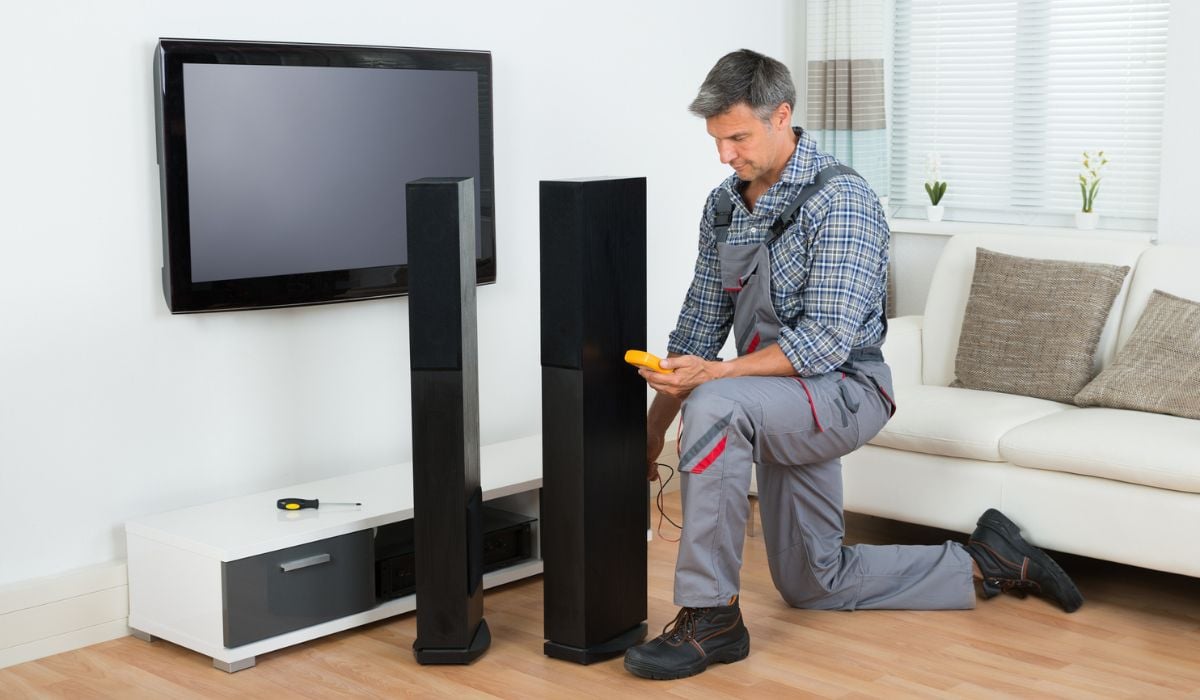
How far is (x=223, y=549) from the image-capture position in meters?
2.82

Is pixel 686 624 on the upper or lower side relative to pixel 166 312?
lower

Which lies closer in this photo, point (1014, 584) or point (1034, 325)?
point (1014, 584)

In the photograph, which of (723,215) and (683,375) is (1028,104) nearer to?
(723,215)

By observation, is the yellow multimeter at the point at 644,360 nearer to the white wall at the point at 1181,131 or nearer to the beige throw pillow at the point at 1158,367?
the beige throw pillow at the point at 1158,367

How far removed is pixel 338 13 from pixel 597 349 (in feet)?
4.11

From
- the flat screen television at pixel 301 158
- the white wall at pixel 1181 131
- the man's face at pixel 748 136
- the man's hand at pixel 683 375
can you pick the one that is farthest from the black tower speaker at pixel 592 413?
the white wall at pixel 1181 131

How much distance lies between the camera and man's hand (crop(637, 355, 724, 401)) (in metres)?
2.82

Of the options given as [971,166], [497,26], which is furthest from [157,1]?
[971,166]

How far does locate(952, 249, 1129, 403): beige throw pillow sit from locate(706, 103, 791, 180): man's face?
4.05 feet

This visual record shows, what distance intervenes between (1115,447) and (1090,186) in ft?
5.23

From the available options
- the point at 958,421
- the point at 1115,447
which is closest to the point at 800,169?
the point at 958,421

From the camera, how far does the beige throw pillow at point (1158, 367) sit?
11.3ft

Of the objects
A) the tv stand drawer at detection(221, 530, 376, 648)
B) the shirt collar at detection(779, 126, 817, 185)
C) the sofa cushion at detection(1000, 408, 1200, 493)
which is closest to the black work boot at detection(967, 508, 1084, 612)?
the sofa cushion at detection(1000, 408, 1200, 493)

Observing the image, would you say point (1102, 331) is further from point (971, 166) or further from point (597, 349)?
point (597, 349)
